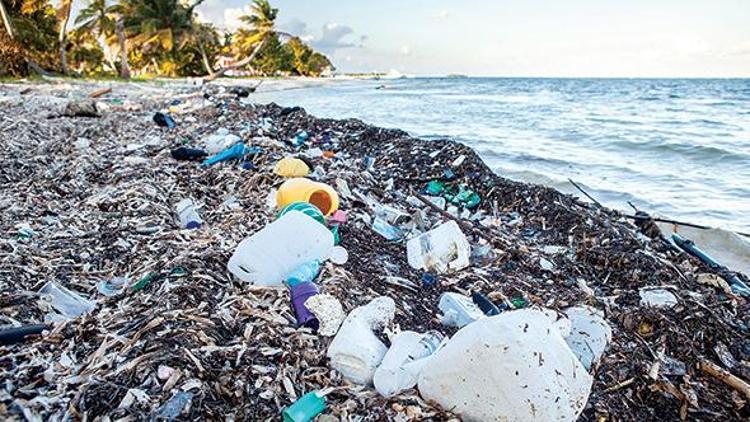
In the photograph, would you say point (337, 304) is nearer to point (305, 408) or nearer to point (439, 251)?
point (305, 408)

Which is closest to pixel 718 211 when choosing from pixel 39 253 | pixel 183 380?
pixel 183 380

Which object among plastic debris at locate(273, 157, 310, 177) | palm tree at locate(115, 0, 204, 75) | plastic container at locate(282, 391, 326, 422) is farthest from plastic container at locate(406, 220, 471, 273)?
palm tree at locate(115, 0, 204, 75)

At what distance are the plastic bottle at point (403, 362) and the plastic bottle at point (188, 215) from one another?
2.08 metres

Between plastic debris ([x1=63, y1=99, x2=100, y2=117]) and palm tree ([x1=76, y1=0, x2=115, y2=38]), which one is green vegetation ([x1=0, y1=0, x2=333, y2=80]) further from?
plastic debris ([x1=63, y1=99, x2=100, y2=117])

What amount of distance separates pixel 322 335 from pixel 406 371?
0.43 m

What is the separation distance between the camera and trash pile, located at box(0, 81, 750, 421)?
66.1 inches

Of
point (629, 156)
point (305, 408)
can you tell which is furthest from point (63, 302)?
point (629, 156)

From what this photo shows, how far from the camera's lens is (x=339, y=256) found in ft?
9.56

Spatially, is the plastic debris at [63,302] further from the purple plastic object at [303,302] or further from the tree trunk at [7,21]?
the tree trunk at [7,21]

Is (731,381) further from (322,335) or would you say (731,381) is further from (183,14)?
(183,14)

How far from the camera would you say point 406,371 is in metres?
1.85

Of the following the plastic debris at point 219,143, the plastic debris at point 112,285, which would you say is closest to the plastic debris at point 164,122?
the plastic debris at point 219,143

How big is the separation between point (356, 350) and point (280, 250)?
2.96 feet

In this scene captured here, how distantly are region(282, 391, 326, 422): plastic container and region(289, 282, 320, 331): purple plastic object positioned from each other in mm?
425
